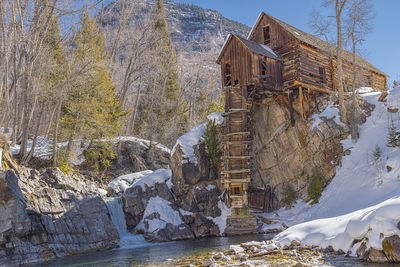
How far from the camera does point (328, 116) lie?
21.8 meters

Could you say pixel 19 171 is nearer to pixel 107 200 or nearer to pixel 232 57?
pixel 107 200

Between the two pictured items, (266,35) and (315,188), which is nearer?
(315,188)

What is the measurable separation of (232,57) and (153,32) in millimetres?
15955

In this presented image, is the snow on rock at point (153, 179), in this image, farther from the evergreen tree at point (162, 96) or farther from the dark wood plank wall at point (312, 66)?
the dark wood plank wall at point (312, 66)

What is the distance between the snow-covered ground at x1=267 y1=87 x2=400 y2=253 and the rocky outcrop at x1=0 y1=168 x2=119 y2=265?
34.1 ft

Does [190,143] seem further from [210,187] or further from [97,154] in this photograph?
[97,154]

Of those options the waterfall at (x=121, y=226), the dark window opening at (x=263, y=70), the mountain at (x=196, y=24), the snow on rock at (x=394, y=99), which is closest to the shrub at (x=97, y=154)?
the waterfall at (x=121, y=226)

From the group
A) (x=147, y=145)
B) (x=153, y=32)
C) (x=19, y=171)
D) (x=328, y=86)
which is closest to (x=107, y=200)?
(x=19, y=171)

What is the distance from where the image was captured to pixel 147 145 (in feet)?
100

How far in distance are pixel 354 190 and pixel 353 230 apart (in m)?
9.74

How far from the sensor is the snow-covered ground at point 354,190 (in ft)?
35.4

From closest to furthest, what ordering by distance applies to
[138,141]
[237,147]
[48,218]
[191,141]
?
1. [48,218]
2. [237,147]
3. [191,141]
4. [138,141]

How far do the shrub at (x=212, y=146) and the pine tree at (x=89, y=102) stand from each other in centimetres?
820

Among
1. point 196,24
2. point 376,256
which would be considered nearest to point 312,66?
point 376,256
